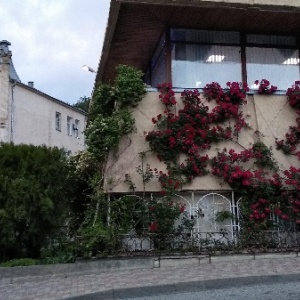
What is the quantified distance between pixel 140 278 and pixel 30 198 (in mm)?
3197

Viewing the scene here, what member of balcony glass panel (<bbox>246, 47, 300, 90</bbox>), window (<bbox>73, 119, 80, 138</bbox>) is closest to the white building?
window (<bbox>73, 119, 80, 138</bbox>)

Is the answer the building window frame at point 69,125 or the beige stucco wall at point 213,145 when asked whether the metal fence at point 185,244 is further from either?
the building window frame at point 69,125

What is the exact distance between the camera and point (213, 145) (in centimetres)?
1271

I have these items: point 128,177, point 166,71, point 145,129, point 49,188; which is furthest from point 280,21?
point 49,188

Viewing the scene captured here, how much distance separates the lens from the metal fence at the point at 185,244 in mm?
10844

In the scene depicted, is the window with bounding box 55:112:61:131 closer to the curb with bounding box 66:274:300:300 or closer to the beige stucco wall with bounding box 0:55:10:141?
the beige stucco wall with bounding box 0:55:10:141

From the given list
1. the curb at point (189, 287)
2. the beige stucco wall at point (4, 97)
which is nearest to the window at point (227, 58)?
the curb at point (189, 287)

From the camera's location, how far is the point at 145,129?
1272 centimetres

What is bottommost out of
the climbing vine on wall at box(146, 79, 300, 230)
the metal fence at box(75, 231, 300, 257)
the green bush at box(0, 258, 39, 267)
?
the green bush at box(0, 258, 39, 267)

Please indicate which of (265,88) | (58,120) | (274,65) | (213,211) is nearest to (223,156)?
(213,211)

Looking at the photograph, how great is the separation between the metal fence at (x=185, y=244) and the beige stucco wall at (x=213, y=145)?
1259 millimetres

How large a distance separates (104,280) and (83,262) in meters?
1.35

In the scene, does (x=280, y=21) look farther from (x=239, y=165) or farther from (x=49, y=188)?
(x=49, y=188)

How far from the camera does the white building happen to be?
2981 cm
